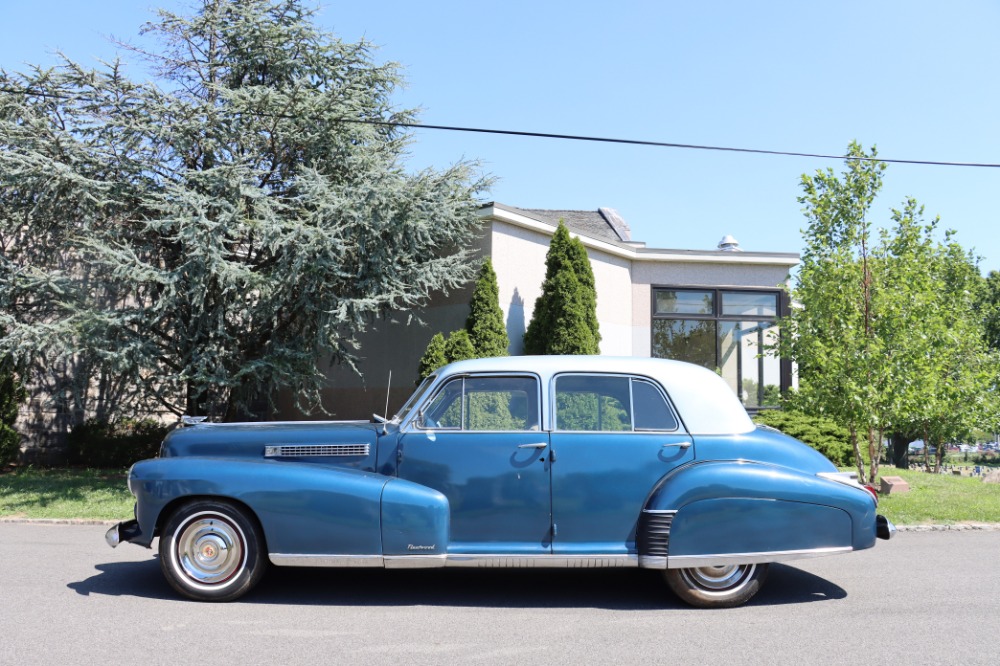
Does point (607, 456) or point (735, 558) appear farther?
point (607, 456)

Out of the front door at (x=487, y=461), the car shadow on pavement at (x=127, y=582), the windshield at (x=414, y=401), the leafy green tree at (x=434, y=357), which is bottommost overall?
the car shadow on pavement at (x=127, y=582)

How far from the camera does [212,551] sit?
5801 mm

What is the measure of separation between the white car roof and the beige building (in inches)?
401

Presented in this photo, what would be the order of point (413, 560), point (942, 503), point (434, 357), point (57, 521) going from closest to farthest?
point (413, 560), point (57, 521), point (942, 503), point (434, 357)

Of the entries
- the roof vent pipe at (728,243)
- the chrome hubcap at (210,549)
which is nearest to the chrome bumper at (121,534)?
the chrome hubcap at (210,549)

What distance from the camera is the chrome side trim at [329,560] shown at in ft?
18.4

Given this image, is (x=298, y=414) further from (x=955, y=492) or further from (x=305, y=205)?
(x=955, y=492)

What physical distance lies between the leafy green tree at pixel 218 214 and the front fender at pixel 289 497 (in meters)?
6.92

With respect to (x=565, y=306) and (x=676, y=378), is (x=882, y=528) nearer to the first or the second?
(x=676, y=378)

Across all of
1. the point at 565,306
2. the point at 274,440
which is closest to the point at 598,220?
the point at 565,306

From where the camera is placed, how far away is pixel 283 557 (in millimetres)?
5660

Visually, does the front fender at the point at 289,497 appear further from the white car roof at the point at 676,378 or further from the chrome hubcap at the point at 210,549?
the white car roof at the point at 676,378

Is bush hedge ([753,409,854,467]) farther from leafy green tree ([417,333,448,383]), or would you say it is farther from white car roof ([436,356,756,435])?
white car roof ([436,356,756,435])

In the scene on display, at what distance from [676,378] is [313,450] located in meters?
2.78
